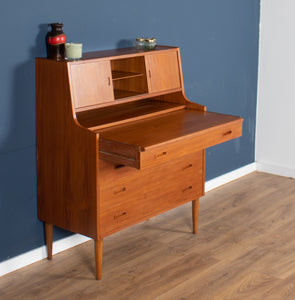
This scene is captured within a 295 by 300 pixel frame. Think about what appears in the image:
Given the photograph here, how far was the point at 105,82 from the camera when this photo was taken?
293 cm

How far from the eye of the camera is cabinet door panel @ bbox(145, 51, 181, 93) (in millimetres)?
3203

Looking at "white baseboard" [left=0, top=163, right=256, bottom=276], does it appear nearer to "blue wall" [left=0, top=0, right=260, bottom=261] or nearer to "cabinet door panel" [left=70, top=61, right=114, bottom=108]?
"blue wall" [left=0, top=0, right=260, bottom=261]

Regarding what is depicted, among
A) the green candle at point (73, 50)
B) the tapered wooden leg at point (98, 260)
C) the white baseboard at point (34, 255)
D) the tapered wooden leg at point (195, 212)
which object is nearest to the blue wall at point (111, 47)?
the white baseboard at point (34, 255)

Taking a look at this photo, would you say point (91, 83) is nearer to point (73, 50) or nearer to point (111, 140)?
point (73, 50)

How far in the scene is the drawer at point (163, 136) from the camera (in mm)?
2643

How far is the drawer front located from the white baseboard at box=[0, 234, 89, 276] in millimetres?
495

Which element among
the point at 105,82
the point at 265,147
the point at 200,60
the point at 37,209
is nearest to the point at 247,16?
the point at 200,60

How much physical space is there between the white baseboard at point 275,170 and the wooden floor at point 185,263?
Answer: 694 millimetres

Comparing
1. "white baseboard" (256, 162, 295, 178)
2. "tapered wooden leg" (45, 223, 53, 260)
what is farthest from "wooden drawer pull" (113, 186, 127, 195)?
"white baseboard" (256, 162, 295, 178)

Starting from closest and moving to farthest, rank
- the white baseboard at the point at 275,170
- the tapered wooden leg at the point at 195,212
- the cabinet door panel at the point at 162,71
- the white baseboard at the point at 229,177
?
the cabinet door panel at the point at 162,71, the tapered wooden leg at the point at 195,212, the white baseboard at the point at 229,177, the white baseboard at the point at 275,170

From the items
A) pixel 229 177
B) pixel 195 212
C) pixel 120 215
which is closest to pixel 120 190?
pixel 120 215

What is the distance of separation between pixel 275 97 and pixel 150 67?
1.82 m

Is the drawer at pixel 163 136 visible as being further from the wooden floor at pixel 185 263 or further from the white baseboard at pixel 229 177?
the white baseboard at pixel 229 177

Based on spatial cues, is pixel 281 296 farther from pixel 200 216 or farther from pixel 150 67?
pixel 150 67
